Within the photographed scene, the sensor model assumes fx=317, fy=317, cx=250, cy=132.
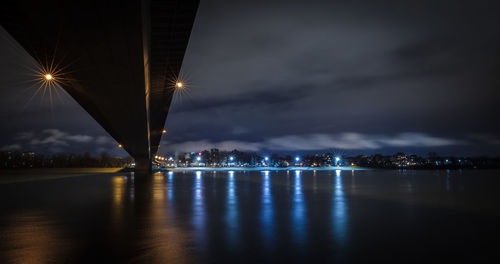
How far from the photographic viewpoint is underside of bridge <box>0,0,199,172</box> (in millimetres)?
11031

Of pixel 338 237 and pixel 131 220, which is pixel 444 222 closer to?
pixel 338 237

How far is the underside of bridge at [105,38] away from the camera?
11.0 metres

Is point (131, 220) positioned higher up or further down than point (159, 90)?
further down

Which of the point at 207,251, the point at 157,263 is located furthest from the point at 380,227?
the point at 157,263

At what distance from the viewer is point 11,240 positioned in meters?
7.64

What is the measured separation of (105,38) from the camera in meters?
12.9

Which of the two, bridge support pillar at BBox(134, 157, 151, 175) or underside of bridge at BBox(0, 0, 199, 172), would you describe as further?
bridge support pillar at BBox(134, 157, 151, 175)

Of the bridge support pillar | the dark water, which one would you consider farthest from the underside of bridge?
the bridge support pillar

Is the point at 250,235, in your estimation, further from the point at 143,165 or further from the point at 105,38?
the point at 143,165

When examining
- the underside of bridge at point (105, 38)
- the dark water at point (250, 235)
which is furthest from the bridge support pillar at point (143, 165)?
the dark water at point (250, 235)

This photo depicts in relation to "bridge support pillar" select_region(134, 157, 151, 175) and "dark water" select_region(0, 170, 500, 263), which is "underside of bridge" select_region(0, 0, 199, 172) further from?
"bridge support pillar" select_region(134, 157, 151, 175)

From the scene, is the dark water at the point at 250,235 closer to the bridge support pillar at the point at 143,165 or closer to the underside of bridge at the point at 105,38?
the underside of bridge at the point at 105,38

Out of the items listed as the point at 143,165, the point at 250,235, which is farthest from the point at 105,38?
the point at 143,165

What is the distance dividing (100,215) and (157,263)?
6657 millimetres
